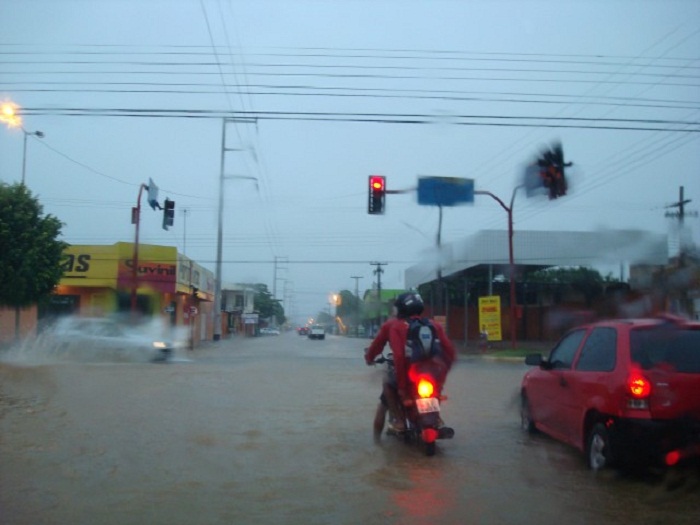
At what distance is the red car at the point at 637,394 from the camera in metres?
6.19

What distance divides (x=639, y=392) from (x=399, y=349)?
2491 mm

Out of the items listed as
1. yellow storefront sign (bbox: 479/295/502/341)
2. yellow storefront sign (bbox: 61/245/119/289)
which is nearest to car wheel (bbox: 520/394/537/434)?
yellow storefront sign (bbox: 479/295/502/341)

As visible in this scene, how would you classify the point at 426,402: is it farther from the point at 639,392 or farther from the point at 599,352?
the point at 639,392

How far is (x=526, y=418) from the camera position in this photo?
9172mm

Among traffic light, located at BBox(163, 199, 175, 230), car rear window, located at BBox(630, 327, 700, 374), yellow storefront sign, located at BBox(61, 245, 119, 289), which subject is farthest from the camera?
yellow storefront sign, located at BBox(61, 245, 119, 289)

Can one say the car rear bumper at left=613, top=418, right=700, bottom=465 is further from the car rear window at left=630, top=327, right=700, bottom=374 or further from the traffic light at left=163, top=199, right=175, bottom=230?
the traffic light at left=163, top=199, right=175, bottom=230

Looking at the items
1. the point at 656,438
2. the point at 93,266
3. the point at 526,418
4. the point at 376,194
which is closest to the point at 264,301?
the point at 93,266

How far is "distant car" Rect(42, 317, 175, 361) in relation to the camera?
23.5m

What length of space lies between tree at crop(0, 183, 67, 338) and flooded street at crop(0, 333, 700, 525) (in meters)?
16.1

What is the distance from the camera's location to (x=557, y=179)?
14727 millimetres

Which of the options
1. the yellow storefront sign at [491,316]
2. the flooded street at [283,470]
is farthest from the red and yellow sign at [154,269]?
the flooded street at [283,470]

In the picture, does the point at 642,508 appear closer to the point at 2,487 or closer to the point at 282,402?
the point at 2,487

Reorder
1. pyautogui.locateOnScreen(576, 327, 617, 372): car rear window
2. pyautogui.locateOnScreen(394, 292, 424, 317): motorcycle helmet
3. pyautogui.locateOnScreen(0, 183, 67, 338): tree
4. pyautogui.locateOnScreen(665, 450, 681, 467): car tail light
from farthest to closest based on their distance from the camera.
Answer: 1. pyautogui.locateOnScreen(0, 183, 67, 338): tree
2. pyautogui.locateOnScreen(394, 292, 424, 317): motorcycle helmet
3. pyautogui.locateOnScreen(576, 327, 617, 372): car rear window
4. pyautogui.locateOnScreen(665, 450, 681, 467): car tail light

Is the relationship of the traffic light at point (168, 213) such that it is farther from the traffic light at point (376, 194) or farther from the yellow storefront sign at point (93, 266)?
the yellow storefront sign at point (93, 266)
